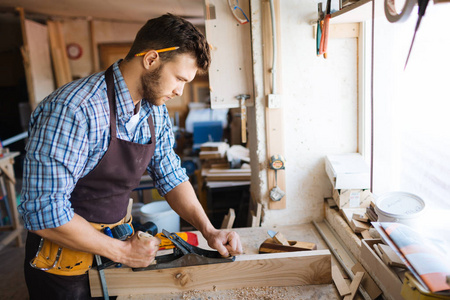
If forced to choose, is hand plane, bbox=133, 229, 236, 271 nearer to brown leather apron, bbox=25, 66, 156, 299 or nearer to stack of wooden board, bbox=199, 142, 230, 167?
brown leather apron, bbox=25, 66, 156, 299

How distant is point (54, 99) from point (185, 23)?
0.57m

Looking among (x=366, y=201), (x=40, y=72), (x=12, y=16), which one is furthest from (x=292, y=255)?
(x=12, y=16)

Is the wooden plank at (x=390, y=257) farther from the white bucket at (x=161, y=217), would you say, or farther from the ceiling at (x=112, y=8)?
the ceiling at (x=112, y=8)

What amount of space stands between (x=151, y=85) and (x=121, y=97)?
12cm

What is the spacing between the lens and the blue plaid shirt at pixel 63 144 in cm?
110

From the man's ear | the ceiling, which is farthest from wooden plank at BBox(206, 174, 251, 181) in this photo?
the ceiling

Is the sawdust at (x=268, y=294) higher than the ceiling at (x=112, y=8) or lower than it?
lower

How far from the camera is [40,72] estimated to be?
6027mm

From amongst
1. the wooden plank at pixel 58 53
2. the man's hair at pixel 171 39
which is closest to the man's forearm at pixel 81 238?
the man's hair at pixel 171 39

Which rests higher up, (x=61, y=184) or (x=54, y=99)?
(x=54, y=99)

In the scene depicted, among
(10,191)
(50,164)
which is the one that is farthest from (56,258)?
(10,191)

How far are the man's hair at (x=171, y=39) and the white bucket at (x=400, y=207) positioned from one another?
0.93 meters

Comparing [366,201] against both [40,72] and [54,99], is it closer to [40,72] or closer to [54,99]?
[54,99]

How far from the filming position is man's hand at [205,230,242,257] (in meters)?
1.39
